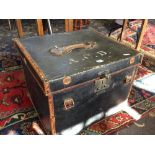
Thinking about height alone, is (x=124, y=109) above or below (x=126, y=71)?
below

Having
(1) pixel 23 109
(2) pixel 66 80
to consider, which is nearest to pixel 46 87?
(2) pixel 66 80

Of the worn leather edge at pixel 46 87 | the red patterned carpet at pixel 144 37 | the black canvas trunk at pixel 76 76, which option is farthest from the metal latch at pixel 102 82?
the red patterned carpet at pixel 144 37

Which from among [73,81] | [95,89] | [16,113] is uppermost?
[73,81]

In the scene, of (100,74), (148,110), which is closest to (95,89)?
(100,74)

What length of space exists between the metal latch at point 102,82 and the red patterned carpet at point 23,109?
351 mm

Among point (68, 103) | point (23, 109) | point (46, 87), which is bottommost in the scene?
point (23, 109)

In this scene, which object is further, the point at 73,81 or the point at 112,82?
the point at 112,82

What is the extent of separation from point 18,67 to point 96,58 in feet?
3.96

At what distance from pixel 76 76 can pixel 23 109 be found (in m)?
0.70

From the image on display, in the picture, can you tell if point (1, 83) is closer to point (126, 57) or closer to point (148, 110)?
point (126, 57)

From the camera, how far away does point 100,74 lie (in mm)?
1013

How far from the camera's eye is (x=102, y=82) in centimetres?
105

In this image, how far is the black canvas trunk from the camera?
925 mm

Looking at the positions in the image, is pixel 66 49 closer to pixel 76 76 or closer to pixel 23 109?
pixel 76 76
